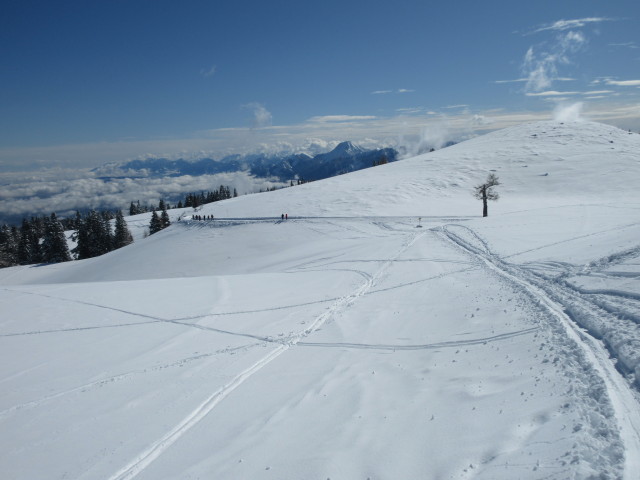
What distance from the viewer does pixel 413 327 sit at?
13859 millimetres

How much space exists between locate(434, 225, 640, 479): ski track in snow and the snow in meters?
0.05

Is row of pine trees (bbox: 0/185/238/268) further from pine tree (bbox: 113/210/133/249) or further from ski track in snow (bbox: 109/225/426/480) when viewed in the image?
ski track in snow (bbox: 109/225/426/480)

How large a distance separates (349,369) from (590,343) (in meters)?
6.67

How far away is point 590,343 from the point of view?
378 inches

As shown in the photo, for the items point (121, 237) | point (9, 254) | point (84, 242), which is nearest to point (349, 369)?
point (84, 242)

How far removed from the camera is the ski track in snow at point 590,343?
19.4 feet

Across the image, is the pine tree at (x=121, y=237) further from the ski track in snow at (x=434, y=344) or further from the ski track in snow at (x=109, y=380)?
the ski track in snow at (x=434, y=344)

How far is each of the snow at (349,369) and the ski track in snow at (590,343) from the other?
0.17 feet

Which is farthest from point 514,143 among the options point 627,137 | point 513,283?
point 513,283

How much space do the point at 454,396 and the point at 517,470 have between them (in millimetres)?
2919

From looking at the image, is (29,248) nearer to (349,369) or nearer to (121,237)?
(121,237)

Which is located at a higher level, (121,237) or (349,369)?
(349,369)

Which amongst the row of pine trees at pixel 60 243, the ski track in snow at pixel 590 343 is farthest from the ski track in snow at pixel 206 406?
the row of pine trees at pixel 60 243

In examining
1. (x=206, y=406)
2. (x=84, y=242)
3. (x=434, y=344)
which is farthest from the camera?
(x=84, y=242)
